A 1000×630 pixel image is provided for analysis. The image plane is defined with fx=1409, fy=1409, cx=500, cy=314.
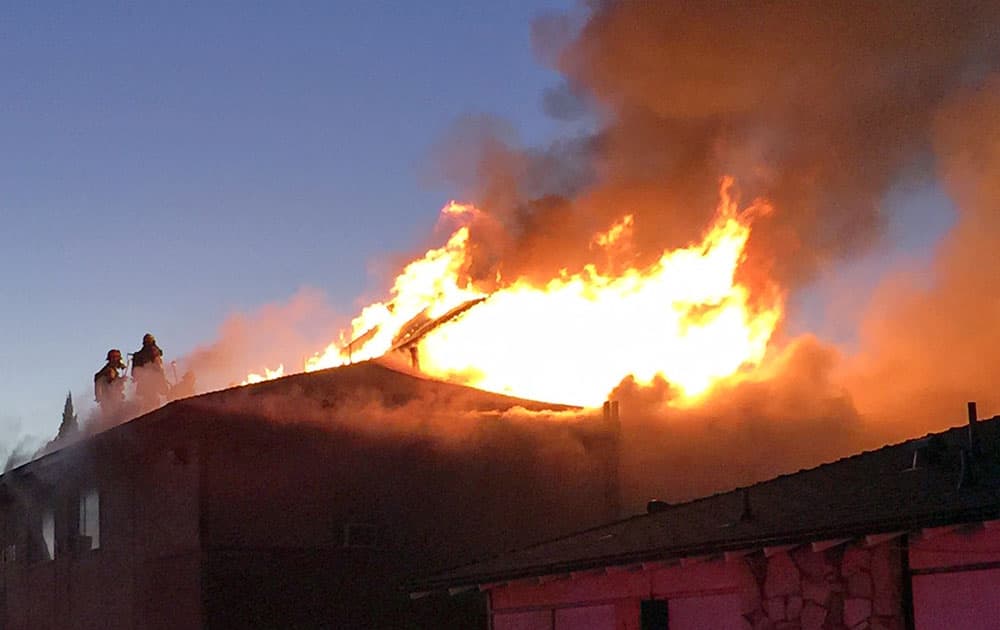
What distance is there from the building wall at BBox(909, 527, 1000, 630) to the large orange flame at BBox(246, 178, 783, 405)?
45.3 feet

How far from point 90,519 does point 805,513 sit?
1626 centimetres

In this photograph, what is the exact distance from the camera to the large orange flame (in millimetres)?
26016

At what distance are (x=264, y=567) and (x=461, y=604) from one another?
3.67m

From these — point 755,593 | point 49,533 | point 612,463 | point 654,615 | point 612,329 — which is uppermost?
point 612,329

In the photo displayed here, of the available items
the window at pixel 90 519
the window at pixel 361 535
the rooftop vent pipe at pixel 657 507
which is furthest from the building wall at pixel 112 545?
the rooftop vent pipe at pixel 657 507

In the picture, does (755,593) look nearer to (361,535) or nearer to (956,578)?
(956,578)

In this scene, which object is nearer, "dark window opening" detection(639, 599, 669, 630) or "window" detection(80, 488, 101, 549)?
"dark window opening" detection(639, 599, 669, 630)

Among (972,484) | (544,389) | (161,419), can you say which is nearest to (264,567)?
(161,419)

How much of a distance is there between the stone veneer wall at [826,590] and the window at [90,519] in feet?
49.9

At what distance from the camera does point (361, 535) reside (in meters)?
23.6

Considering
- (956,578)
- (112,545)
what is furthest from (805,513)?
(112,545)

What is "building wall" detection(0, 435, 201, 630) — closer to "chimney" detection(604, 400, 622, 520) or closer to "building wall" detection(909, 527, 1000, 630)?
"chimney" detection(604, 400, 622, 520)

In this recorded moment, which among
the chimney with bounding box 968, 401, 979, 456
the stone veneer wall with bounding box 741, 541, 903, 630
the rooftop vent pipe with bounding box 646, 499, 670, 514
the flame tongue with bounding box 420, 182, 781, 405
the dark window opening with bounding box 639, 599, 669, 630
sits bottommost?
the dark window opening with bounding box 639, 599, 669, 630

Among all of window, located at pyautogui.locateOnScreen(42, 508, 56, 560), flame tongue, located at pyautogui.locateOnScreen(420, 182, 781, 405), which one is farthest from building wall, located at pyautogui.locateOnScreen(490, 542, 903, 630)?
window, located at pyautogui.locateOnScreen(42, 508, 56, 560)
